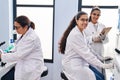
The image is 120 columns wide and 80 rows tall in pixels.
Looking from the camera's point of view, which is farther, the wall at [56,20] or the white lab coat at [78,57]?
the wall at [56,20]

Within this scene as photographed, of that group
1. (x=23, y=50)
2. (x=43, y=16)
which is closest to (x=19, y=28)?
(x=23, y=50)

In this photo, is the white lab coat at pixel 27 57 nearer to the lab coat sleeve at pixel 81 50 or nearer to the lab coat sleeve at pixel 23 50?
the lab coat sleeve at pixel 23 50

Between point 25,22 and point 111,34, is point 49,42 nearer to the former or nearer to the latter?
point 111,34

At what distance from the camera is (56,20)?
10.3 ft

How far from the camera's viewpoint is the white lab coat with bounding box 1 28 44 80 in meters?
2.07

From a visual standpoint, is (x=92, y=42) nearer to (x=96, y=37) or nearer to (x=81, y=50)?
(x=96, y=37)

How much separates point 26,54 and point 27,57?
0.26 feet

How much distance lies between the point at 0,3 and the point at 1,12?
15 centimetres

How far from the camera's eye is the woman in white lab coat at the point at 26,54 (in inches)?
81.4

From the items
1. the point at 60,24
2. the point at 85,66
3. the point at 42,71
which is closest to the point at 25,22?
the point at 42,71

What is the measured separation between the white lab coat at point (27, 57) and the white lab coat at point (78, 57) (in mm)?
354

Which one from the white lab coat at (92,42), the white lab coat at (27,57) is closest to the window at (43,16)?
the white lab coat at (92,42)

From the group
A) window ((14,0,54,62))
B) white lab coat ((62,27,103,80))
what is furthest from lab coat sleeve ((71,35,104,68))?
window ((14,0,54,62))

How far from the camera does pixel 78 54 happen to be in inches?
80.6
